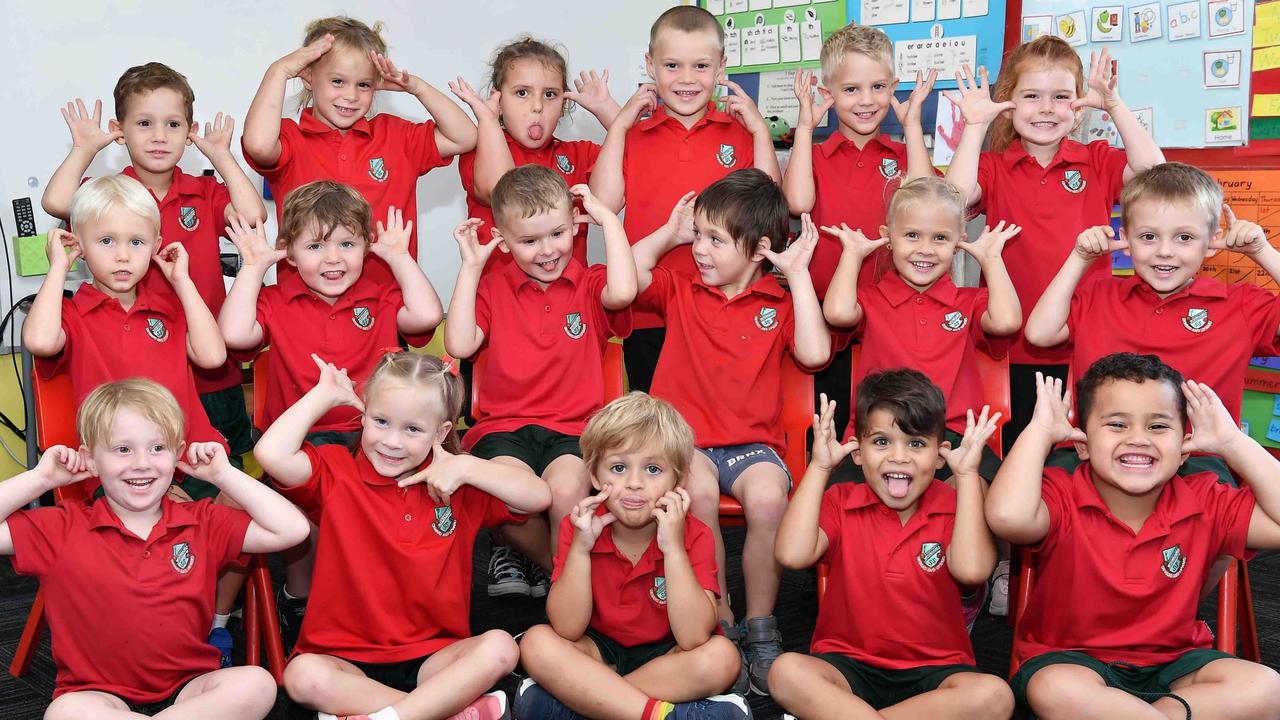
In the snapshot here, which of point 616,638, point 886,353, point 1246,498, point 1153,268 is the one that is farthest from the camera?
point 886,353

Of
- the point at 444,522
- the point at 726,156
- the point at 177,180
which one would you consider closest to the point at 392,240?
the point at 177,180

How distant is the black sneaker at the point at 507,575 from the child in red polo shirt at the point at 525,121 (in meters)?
0.81

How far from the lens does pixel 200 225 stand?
3092 millimetres

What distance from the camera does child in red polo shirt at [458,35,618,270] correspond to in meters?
3.27

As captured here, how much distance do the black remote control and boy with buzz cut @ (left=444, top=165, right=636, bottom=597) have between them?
153 cm

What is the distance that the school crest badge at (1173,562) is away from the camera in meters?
2.16

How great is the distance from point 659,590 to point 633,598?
0.18 feet

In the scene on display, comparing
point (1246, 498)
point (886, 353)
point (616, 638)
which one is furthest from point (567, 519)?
point (1246, 498)

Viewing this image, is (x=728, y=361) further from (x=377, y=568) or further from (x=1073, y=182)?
(x=1073, y=182)

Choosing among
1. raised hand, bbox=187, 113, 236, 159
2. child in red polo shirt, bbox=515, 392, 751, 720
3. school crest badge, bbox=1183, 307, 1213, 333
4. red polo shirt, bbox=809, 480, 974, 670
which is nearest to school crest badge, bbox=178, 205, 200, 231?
raised hand, bbox=187, 113, 236, 159

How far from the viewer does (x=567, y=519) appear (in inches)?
92.1

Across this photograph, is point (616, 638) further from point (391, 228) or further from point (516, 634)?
point (391, 228)

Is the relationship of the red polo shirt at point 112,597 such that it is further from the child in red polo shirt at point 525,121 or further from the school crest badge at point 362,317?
the child in red polo shirt at point 525,121

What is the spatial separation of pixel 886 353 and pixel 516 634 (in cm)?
107
